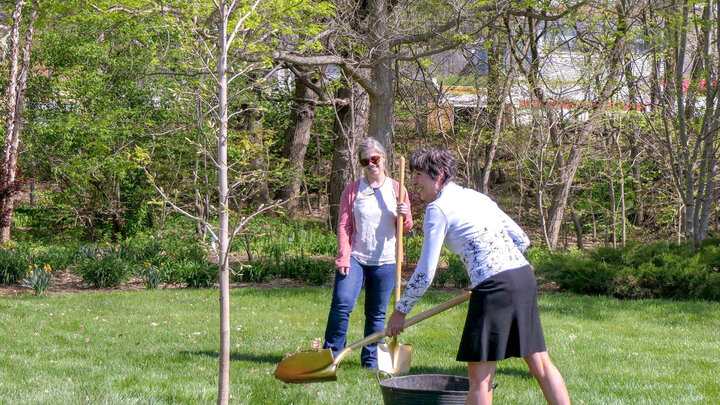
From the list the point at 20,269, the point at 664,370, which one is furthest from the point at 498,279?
the point at 20,269

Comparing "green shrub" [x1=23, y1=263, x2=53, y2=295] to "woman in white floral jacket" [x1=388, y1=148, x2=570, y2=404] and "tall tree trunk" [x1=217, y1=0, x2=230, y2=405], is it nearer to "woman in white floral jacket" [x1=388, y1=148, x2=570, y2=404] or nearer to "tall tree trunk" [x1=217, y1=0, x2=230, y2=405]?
"tall tree trunk" [x1=217, y1=0, x2=230, y2=405]

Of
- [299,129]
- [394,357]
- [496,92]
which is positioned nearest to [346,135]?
[496,92]

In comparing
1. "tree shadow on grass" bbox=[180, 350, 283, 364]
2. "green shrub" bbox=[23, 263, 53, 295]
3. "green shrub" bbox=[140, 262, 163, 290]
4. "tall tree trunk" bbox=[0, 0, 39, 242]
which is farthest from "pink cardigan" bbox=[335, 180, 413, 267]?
"tall tree trunk" bbox=[0, 0, 39, 242]

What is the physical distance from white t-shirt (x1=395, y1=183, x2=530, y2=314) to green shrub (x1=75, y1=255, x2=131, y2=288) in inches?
299

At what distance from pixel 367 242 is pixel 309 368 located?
4.97 feet

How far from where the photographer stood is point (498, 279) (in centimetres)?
354

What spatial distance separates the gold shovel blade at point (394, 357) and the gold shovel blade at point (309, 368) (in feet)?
1.57

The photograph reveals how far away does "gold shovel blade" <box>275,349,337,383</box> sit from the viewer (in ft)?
13.1

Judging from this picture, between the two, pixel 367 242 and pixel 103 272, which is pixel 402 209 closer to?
pixel 367 242

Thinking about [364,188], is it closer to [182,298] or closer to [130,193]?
[182,298]

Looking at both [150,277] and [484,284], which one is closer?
[484,284]

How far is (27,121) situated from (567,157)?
10845 mm

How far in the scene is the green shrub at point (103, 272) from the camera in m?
10.3

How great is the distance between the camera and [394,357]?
4496 mm
